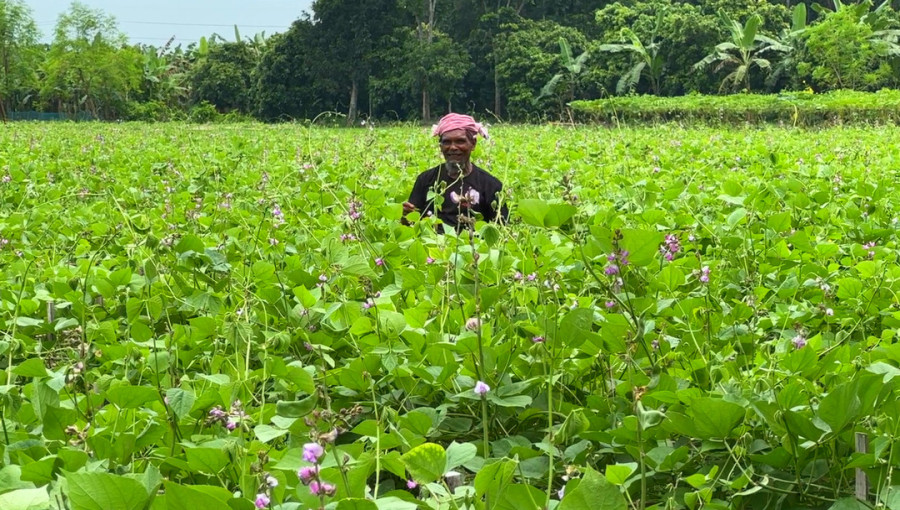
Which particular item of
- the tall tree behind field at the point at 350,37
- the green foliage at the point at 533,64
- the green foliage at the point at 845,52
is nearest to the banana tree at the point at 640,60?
the green foliage at the point at 533,64

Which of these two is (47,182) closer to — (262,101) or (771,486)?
(771,486)

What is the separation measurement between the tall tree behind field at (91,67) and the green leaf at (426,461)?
44642 millimetres

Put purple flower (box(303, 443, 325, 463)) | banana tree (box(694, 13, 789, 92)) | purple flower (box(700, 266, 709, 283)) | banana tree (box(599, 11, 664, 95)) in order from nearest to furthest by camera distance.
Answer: purple flower (box(303, 443, 325, 463)), purple flower (box(700, 266, 709, 283)), banana tree (box(694, 13, 789, 92)), banana tree (box(599, 11, 664, 95))

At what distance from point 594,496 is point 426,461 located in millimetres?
186

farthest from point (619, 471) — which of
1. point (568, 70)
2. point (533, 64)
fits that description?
point (533, 64)

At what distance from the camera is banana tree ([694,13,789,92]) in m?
27.1

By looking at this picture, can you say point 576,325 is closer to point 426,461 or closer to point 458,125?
point 426,461

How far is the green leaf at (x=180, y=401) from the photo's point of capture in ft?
4.22

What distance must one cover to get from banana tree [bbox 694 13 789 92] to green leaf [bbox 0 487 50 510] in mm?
27268

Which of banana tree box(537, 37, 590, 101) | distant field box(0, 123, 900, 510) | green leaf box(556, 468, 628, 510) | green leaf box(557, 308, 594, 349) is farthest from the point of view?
banana tree box(537, 37, 590, 101)

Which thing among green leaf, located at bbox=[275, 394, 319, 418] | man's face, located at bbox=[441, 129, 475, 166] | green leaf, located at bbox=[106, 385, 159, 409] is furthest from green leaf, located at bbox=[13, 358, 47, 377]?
man's face, located at bbox=[441, 129, 475, 166]

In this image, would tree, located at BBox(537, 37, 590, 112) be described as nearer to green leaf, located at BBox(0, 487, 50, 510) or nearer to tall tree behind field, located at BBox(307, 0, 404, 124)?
tall tree behind field, located at BBox(307, 0, 404, 124)

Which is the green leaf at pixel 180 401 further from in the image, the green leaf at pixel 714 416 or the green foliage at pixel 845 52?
the green foliage at pixel 845 52

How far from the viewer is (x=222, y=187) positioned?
5086 mm
